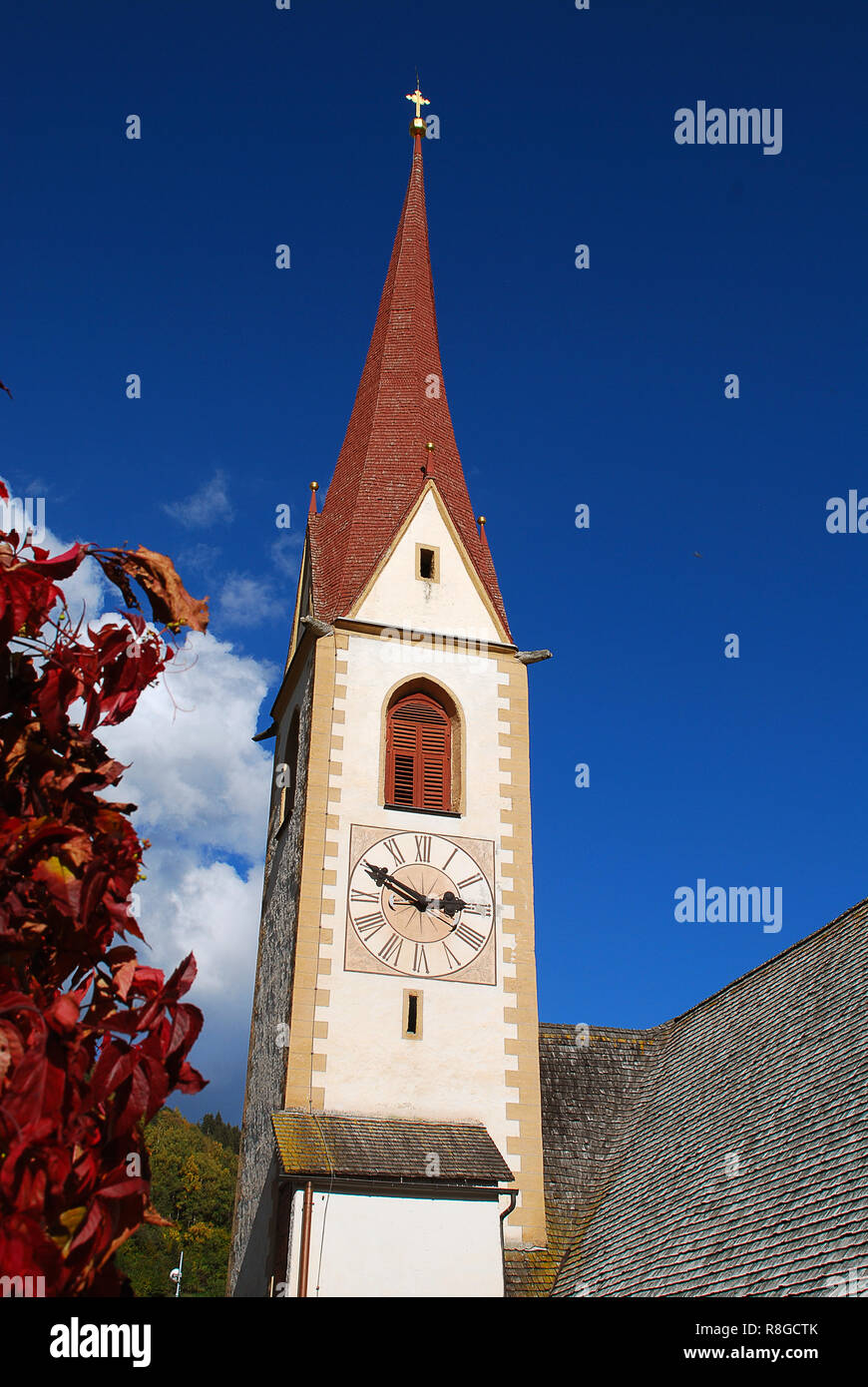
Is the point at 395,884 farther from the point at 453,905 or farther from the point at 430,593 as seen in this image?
the point at 430,593

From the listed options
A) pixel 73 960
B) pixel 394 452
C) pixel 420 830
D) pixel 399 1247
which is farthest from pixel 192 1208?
pixel 73 960

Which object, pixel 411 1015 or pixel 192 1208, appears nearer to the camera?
pixel 411 1015

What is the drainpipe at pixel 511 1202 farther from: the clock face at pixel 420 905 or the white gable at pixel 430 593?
the white gable at pixel 430 593

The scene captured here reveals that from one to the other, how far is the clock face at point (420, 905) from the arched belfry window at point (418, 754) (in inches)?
26.4

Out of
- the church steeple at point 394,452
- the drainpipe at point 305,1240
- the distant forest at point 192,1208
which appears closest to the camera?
the drainpipe at point 305,1240

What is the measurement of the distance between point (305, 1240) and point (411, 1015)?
2937mm

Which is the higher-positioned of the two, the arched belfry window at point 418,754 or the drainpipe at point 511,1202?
the arched belfry window at point 418,754

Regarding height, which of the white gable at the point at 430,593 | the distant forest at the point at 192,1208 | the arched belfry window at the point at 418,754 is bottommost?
the distant forest at the point at 192,1208

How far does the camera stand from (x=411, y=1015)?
1442 centimetres

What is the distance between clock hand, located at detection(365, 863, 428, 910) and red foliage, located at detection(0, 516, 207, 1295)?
11763 mm

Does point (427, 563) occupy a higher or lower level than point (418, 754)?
higher

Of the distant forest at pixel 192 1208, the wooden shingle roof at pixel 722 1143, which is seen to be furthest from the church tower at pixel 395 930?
the distant forest at pixel 192 1208

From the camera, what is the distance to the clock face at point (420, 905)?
1473 centimetres

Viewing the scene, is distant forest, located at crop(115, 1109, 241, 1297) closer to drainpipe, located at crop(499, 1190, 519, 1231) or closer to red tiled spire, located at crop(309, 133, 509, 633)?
red tiled spire, located at crop(309, 133, 509, 633)
